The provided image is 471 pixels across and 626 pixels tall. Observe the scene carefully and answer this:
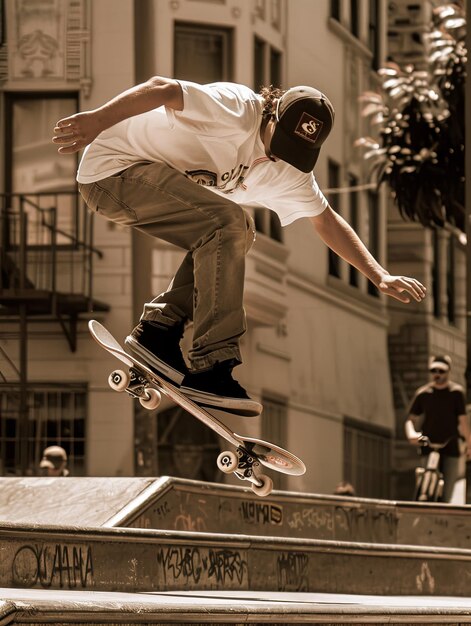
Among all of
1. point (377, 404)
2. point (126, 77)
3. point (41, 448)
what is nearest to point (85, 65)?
point (126, 77)

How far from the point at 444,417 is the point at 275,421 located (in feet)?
22.5

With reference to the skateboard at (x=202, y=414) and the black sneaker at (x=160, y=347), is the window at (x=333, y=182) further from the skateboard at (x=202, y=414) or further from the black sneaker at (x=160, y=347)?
the black sneaker at (x=160, y=347)

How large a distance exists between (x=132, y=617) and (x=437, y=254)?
18861 mm

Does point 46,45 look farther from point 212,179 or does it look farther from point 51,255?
point 212,179

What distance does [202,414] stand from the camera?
726cm

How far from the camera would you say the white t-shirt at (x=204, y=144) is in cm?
671

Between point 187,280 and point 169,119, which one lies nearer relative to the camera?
point 169,119

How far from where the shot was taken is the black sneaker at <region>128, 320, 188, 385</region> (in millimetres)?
7391

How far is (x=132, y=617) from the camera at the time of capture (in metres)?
5.36

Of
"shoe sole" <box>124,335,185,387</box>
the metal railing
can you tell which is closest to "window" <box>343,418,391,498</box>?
the metal railing

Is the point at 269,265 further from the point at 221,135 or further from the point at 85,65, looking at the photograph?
the point at 221,135

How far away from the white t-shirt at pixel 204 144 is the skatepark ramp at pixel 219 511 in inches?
83.3

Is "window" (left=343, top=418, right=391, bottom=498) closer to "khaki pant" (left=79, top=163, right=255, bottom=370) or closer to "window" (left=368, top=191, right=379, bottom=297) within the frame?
"window" (left=368, top=191, right=379, bottom=297)

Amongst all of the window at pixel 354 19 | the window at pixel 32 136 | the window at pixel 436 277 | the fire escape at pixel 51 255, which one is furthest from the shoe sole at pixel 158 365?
the window at pixel 436 277
